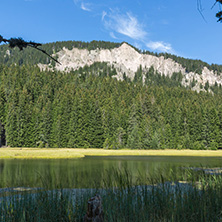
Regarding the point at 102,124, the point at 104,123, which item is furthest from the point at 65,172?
the point at 102,124

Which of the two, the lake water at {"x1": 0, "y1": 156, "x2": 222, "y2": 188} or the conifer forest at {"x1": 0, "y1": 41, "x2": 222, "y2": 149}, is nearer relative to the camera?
the lake water at {"x1": 0, "y1": 156, "x2": 222, "y2": 188}

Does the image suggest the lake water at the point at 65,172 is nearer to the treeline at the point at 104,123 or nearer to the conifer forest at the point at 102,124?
the conifer forest at the point at 102,124

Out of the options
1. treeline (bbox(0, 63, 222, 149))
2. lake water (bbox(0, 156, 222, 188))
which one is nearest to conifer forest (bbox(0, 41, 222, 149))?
treeline (bbox(0, 63, 222, 149))

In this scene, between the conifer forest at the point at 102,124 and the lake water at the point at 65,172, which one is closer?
the lake water at the point at 65,172

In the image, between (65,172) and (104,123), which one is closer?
(65,172)

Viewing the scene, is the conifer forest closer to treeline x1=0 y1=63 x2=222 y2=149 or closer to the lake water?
treeline x1=0 y1=63 x2=222 y2=149

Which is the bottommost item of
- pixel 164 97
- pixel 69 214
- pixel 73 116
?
pixel 69 214

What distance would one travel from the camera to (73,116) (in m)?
86.5

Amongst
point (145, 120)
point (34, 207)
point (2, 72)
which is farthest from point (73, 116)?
point (34, 207)

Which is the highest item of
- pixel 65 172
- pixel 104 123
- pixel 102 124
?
→ pixel 104 123

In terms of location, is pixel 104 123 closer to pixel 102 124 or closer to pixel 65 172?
pixel 102 124

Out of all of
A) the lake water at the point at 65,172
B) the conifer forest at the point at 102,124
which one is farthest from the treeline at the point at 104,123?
the lake water at the point at 65,172

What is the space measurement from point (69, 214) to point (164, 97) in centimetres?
11318

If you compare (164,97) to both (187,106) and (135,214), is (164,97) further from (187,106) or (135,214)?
(135,214)
